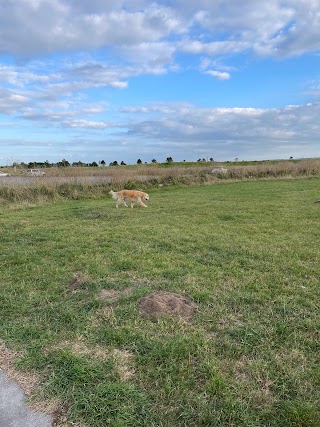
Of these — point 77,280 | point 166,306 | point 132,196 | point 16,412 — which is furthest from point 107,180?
point 16,412

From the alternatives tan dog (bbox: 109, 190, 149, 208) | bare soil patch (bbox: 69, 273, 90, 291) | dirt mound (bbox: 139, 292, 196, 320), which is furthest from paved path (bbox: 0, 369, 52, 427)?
tan dog (bbox: 109, 190, 149, 208)

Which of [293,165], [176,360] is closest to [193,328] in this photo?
[176,360]

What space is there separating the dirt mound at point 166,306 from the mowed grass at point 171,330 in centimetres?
10

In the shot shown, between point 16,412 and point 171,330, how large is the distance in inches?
54.6

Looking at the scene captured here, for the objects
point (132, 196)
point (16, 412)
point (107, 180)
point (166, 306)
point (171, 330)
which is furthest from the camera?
point (107, 180)

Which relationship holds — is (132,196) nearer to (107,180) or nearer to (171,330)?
(107,180)

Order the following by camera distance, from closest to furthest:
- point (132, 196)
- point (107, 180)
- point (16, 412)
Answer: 1. point (16, 412)
2. point (132, 196)
3. point (107, 180)

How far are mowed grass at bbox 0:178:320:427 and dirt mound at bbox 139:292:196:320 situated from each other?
0.10 metres

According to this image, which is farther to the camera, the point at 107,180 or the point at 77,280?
the point at 107,180

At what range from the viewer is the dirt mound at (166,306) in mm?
3453

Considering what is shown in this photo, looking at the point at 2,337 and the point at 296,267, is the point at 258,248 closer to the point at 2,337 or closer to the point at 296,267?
the point at 296,267

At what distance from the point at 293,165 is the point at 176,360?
30094 millimetres

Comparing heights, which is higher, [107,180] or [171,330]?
[107,180]

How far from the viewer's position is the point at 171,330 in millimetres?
3152
